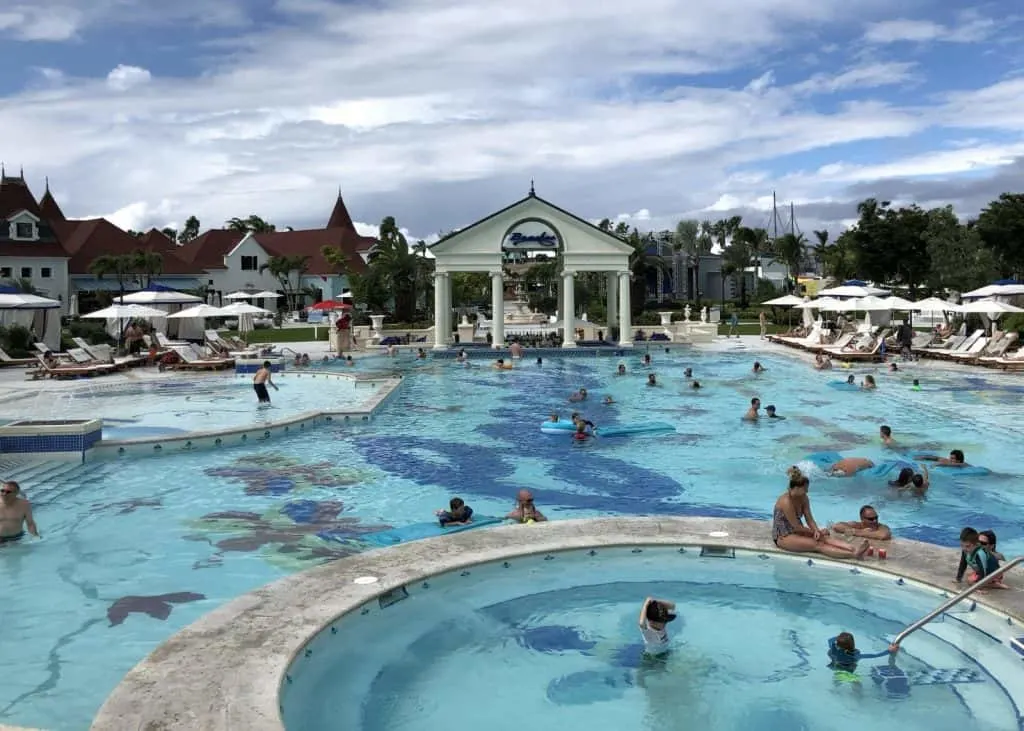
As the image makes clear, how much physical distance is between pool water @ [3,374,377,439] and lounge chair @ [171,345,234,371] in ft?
6.93

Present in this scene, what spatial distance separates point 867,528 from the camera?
10148 mm

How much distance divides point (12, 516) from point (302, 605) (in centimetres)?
540

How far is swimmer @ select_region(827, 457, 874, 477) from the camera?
605 inches

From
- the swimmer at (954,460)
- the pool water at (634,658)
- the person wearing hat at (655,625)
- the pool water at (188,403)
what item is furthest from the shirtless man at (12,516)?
the swimmer at (954,460)

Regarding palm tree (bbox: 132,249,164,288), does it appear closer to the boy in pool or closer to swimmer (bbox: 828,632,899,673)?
the boy in pool

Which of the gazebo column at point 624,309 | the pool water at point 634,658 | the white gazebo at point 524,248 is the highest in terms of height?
the white gazebo at point 524,248

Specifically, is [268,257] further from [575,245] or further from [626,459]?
[626,459]

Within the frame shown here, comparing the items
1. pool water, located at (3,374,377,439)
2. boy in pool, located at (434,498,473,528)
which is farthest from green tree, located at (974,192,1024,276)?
boy in pool, located at (434,498,473,528)

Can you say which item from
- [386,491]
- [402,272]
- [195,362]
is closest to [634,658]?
[386,491]

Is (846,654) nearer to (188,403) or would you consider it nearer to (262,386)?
(262,386)

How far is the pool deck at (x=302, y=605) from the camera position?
19.7 ft

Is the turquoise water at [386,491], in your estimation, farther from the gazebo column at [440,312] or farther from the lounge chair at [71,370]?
the gazebo column at [440,312]

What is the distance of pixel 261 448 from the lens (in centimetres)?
1772

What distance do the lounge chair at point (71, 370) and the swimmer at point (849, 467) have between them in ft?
75.9
